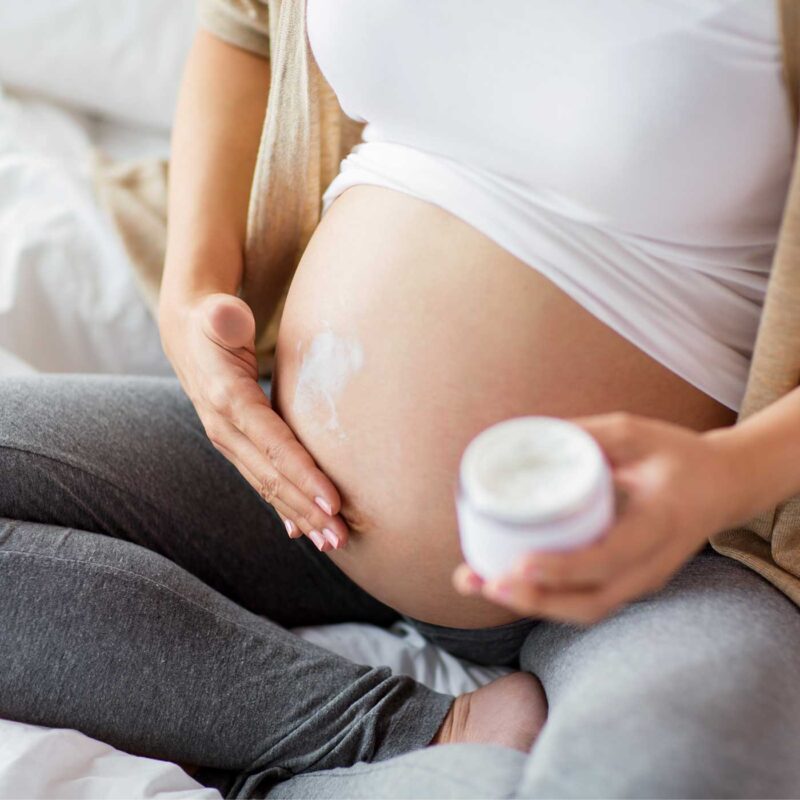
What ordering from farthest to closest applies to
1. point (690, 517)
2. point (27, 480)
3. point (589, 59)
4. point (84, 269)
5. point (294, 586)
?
point (84, 269) < point (294, 586) < point (27, 480) < point (589, 59) < point (690, 517)

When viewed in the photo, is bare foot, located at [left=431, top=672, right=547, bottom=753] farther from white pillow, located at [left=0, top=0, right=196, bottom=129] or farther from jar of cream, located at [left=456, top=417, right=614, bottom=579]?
white pillow, located at [left=0, top=0, right=196, bottom=129]

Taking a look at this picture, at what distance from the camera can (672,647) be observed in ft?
1.82

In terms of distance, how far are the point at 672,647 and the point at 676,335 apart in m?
0.23

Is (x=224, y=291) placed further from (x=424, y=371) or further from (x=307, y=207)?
(x=424, y=371)

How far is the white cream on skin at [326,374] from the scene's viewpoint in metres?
0.69

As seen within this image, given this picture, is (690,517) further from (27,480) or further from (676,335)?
(27,480)

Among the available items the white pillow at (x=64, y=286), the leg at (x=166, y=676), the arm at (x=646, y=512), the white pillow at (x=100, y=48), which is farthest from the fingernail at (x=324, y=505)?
the white pillow at (x=100, y=48)

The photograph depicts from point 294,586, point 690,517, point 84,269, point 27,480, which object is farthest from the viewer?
point 84,269

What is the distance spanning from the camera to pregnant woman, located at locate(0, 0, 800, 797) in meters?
0.54

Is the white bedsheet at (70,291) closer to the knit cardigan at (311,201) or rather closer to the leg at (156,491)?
the leg at (156,491)

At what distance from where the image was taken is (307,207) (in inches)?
34.4

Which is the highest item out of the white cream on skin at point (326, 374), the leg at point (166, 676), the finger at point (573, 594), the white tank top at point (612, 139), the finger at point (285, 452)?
the white tank top at point (612, 139)

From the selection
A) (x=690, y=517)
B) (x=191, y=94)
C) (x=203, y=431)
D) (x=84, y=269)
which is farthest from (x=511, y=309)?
(x=84, y=269)

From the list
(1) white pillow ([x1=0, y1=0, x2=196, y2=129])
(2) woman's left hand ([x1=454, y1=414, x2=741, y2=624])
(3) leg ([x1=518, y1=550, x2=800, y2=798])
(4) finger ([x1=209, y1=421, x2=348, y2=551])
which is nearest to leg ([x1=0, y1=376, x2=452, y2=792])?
(4) finger ([x1=209, y1=421, x2=348, y2=551])
